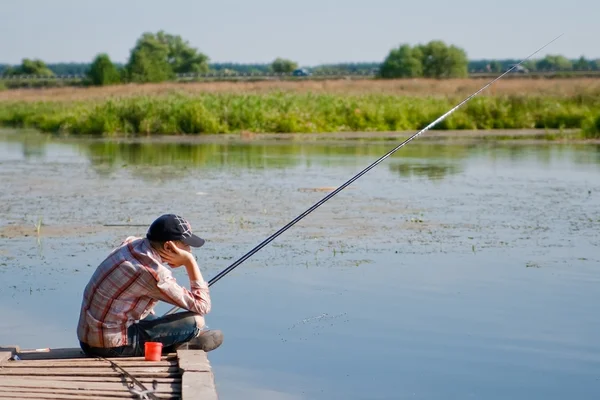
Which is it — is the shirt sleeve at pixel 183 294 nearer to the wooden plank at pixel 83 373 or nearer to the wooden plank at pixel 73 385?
the wooden plank at pixel 83 373

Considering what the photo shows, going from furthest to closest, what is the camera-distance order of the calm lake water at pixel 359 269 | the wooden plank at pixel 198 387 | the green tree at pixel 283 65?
the green tree at pixel 283 65 < the calm lake water at pixel 359 269 < the wooden plank at pixel 198 387

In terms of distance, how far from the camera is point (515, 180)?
15.4m

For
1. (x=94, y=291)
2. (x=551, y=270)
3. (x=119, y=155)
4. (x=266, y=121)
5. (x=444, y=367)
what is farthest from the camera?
(x=266, y=121)

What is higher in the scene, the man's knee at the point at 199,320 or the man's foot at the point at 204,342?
the man's knee at the point at 199,320

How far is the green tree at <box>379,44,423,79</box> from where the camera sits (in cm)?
6738

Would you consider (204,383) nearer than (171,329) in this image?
Yes

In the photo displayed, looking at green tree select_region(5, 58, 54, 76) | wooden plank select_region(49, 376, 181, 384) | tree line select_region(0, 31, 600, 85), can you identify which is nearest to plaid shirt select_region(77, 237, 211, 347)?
wooden plank select_region(49, 376, 181, 384)

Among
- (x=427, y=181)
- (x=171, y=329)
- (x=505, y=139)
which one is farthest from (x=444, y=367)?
(x=505, y=139)

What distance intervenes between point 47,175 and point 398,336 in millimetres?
10135

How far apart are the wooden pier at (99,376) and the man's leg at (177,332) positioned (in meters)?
0.08

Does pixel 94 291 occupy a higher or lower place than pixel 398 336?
higher

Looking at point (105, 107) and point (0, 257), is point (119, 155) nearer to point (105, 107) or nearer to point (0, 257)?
point (105, 107)

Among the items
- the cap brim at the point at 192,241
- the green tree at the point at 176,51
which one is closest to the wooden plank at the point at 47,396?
the cap brim at the point at 192,241

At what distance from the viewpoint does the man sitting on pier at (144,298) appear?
17.7ft
